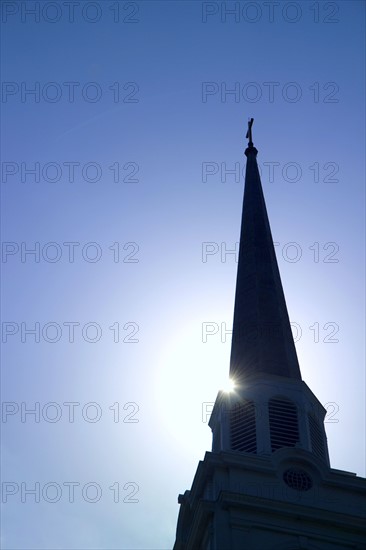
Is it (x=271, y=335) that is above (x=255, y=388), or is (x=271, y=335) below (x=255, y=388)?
above

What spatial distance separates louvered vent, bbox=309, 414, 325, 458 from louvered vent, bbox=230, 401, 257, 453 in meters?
2.35

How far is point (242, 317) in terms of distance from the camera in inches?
1613

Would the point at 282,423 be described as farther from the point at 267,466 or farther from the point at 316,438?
the point at 267,466

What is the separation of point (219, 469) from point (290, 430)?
3.55 metres

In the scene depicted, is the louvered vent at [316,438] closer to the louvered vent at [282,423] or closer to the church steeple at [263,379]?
the church steeple at [263,379]

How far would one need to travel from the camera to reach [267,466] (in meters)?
33.5

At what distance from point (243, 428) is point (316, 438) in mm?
2958

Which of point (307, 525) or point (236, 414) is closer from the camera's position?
point (307, 525)

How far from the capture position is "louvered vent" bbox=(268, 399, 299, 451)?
35094 millimetres

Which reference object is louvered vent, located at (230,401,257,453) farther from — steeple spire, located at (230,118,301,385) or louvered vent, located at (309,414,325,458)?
louvered vent, located at (309,414,325,458)

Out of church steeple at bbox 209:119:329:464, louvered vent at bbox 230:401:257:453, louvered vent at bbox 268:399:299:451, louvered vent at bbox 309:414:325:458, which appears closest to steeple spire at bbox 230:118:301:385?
church steeple at bbox 209:119:329:464

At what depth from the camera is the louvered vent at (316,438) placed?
36.0 metres

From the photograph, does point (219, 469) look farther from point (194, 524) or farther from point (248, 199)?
point (248, 199)

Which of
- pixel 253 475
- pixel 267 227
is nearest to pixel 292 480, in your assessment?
pixel 253 475
